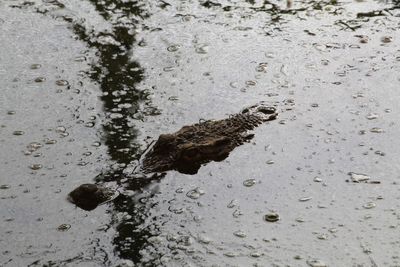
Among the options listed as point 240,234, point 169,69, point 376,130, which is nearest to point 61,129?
point 169,69

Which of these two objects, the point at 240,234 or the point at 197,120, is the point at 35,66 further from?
the point at 240,234

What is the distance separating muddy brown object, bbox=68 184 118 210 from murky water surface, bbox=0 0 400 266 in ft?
0.13

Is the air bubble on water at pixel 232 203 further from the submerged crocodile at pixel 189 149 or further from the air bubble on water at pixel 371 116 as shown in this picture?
the air bubble on water at pixel 371 116

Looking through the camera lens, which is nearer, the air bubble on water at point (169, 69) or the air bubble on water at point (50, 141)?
the air bubble on water at point (50, 141)

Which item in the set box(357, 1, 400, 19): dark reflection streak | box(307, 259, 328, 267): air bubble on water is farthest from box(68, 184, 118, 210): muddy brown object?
box(357, 1, 400, 19): dark reflection streak

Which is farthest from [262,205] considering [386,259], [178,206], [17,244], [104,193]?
[17,244]

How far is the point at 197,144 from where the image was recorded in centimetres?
248

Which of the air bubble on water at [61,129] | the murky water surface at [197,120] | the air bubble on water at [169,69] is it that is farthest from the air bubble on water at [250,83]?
the air bubble on water at [61,129]

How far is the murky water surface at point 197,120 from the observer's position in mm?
2104

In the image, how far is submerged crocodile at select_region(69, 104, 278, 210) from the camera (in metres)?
2.27

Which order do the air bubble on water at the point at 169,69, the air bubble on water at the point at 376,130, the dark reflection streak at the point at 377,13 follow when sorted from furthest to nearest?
the dark reflection streak at the point at 377,13, the air bubble on water at the point at 169,69, the air bubble on water at the point at 376,130

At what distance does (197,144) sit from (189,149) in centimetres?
6

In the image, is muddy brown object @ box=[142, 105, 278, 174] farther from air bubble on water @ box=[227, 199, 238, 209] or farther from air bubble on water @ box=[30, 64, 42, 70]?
air bubble on water @ box=[30, 64, 42, 70]

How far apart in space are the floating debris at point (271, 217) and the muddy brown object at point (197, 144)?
1.30 ft
